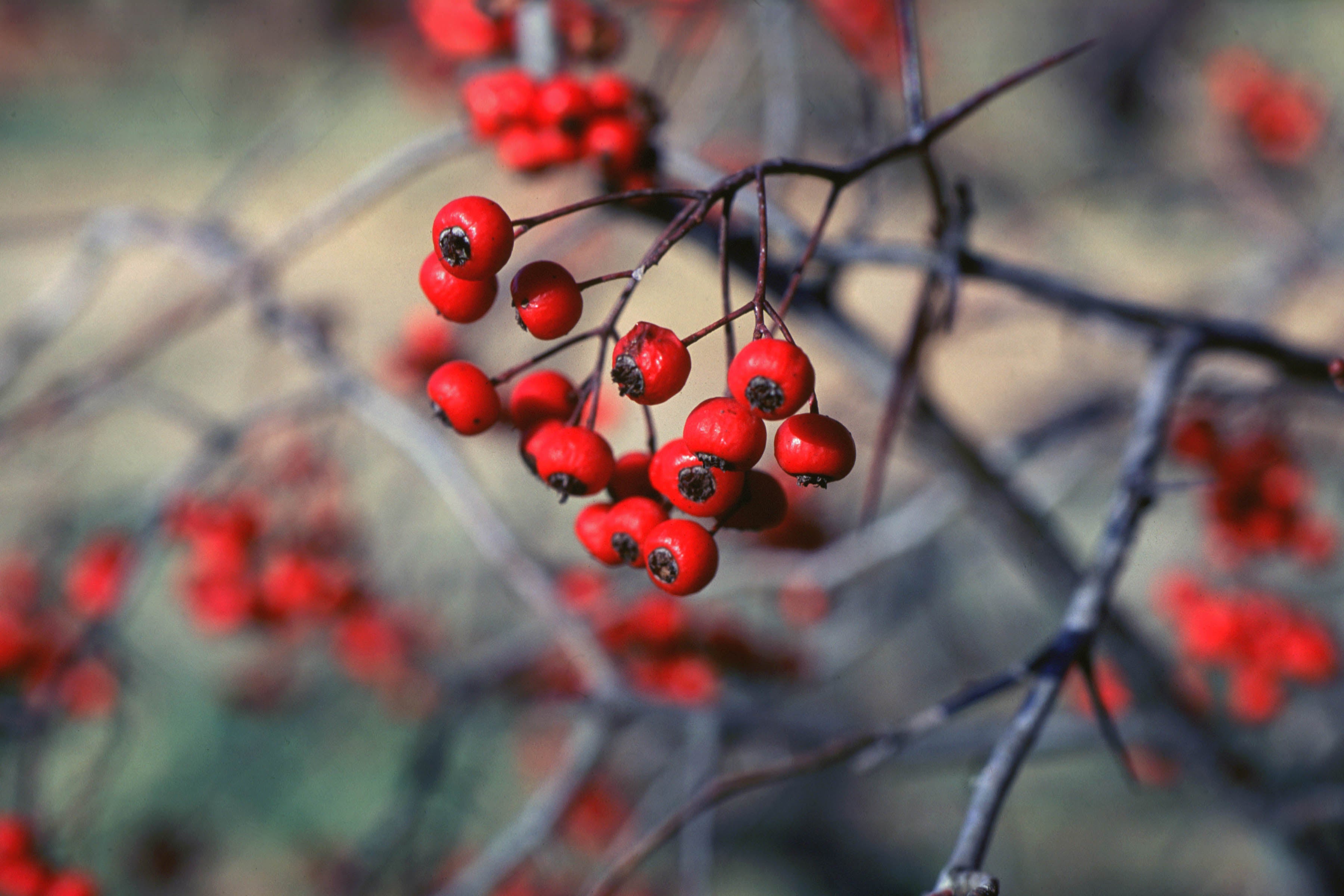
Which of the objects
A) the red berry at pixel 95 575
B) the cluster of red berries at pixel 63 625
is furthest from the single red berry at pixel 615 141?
the red berry at pixel 95 575

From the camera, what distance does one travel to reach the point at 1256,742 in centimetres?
303

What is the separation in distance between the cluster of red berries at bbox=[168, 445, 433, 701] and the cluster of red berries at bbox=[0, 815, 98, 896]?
0.64 m

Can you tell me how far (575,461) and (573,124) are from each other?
1.95ft

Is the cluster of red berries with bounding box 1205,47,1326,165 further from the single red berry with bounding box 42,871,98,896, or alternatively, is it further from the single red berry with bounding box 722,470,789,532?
the single red berry with bounding box 42,871,98,896

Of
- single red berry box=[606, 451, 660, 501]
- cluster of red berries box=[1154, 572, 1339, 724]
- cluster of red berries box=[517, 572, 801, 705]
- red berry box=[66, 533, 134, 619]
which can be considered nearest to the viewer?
single red berry box=[606, 451, 660, 501]

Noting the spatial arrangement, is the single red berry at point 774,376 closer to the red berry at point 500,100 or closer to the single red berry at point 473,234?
the single red berry at point 473,234

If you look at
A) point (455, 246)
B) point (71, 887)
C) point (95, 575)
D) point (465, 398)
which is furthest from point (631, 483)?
point (95, 575)

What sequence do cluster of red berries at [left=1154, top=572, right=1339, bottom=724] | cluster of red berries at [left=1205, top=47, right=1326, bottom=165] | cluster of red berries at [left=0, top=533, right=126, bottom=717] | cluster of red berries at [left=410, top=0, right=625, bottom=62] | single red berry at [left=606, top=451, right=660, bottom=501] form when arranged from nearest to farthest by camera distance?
single red berry at [left=606, top=451, right=660, bottom=501]
cluster of red berries at [left=410, top=0, right=625, bottom=62]
cluster of red berries at [left=0, top=533, right=126, bottom=717]
cluster of red berries at [left=1154, top=572, right=1339, bottom=724]
cluster of red berries at [left=1205, top=47, right=1326, bottom=165]

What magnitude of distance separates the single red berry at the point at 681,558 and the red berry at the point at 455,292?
25 cm

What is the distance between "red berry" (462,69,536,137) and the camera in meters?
1.27

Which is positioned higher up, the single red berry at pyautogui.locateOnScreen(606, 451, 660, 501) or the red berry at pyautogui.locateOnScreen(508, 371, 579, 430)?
the red berry at pyautogui.locateOnScreen(508, 371, 579, 430)

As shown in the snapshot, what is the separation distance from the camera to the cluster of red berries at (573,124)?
1236 millimetres

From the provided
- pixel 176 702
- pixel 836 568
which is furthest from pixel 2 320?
pixel 836 568

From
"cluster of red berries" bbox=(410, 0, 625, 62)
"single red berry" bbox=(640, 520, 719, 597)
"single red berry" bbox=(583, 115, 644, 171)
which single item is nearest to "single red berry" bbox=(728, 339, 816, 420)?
"single red berry" bbox=(640, 520, 719, 597)
